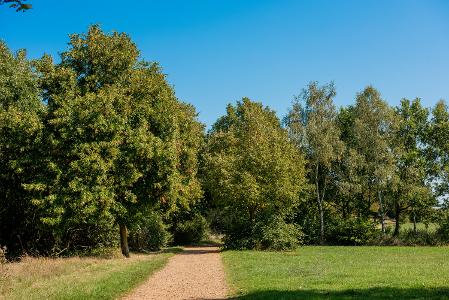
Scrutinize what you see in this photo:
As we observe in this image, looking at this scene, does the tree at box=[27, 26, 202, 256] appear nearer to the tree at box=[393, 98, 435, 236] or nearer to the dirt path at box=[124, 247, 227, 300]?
the dirt path at box=[124, 247, 227, 300]

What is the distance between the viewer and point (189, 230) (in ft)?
178

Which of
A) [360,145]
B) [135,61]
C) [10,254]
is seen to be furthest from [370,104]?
[10,254]

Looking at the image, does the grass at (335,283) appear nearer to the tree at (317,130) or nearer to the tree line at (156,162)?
the tree line at (156,162)

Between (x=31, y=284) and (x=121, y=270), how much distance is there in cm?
587

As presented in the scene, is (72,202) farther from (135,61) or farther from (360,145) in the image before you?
(360,145)

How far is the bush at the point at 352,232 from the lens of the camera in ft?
164

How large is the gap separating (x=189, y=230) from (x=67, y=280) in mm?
36241

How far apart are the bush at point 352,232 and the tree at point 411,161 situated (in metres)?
4.82

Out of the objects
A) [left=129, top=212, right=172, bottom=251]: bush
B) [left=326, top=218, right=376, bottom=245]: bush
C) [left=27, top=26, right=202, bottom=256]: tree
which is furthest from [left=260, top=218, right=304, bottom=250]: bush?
[left=326, top=218, right=376, bottom=245]: bush

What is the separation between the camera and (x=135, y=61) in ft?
116

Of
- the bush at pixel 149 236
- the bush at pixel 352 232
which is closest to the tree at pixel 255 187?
the bush at pixel 149 236

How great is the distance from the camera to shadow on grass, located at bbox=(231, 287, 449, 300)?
13172 mm

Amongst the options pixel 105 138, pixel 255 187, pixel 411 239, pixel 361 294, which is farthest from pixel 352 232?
pixel 361 294

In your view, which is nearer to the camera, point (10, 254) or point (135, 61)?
point (10, 254)
